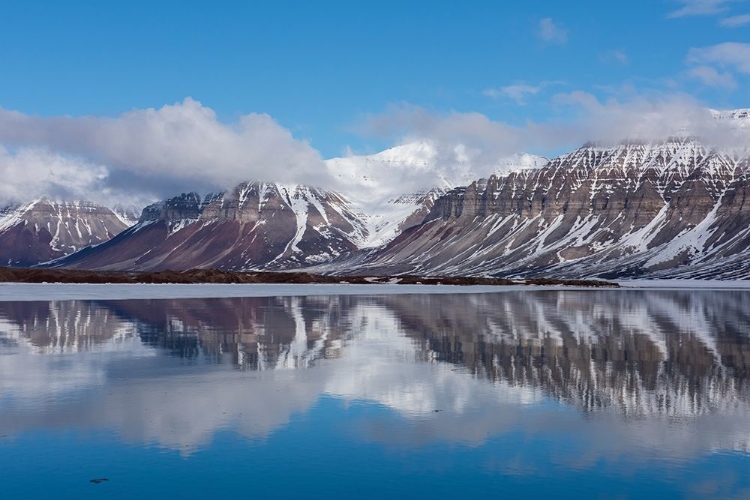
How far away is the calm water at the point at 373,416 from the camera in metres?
14.6

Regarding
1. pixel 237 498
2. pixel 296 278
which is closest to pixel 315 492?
pixel 237 498

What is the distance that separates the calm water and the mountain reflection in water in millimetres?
87

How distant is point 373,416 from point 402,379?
5359mm

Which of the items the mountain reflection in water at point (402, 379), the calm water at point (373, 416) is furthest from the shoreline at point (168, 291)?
the calm water at point (373, 416)

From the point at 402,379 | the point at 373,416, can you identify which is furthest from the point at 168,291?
the point at 373,416

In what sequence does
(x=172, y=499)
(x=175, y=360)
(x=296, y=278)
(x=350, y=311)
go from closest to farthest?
(x=172, y=499) → (x=175, y=360) → (x=350, y=311) → (x=296, y=278)

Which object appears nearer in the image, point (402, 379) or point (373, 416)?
point (373, 416)

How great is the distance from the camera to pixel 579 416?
19.6 m

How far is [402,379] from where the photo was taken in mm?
25125

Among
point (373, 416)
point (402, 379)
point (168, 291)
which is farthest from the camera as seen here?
point (168, 291)

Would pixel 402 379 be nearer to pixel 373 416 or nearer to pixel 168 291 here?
pixel 373 416

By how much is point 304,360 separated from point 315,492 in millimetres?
15416

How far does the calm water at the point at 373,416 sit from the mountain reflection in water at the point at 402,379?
3.4 inches

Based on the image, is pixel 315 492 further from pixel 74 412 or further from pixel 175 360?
pixel 175 360
